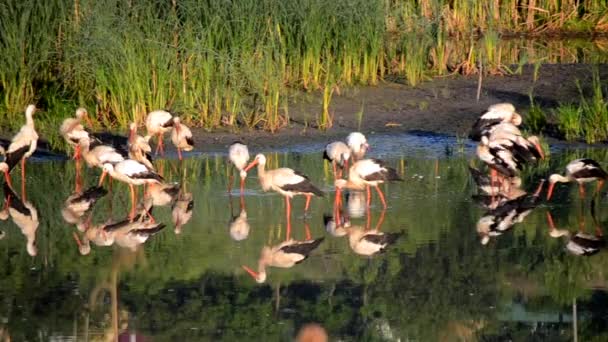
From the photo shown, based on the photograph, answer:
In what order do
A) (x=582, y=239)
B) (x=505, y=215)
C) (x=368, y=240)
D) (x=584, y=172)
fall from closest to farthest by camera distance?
(x=582, y=239) < (x=368, y=240) < (x=505, y=215) < (x=584, y=172)

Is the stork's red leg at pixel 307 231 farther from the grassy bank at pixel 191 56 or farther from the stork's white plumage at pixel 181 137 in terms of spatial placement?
the grassy bank at pixel 191 56

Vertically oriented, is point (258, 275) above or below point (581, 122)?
above

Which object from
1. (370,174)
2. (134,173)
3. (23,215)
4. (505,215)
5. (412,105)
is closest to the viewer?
(505,215)

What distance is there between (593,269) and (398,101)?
27.2 feet

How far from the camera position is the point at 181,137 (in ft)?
47.6

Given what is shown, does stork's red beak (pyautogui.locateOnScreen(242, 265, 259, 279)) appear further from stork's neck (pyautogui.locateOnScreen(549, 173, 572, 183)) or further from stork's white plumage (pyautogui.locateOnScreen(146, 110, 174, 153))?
stork's white plumage (pyautogui.locateOnScreen(146, 110, 174, 153))

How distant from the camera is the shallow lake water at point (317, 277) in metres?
7.99

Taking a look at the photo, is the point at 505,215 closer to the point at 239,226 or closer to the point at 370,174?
the point at 370,174

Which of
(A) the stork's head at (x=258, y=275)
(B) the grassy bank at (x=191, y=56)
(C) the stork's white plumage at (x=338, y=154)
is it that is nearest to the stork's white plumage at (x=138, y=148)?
(B) the grassy bank at (x=191, y=56)

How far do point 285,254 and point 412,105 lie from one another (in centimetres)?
757

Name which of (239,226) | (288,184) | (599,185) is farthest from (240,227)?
(599,185)

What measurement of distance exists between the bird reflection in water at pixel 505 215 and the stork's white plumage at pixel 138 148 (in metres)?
3.70

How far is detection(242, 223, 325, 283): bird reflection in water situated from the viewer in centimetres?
955

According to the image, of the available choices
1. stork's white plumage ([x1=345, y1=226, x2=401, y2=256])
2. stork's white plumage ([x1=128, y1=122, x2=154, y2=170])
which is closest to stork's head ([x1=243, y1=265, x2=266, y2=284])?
stork's white plumage ([x1=345, y1=226, x2=401, y2=256])
